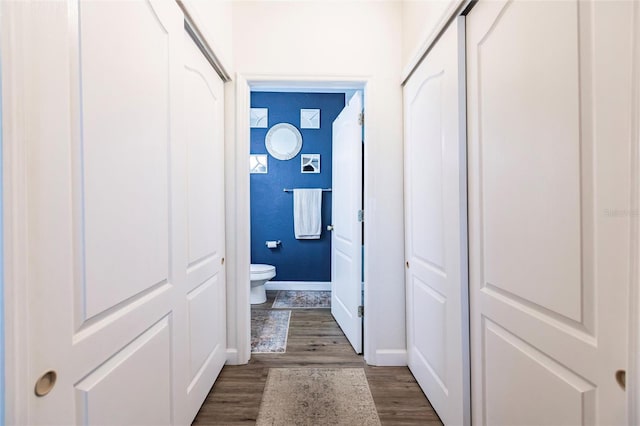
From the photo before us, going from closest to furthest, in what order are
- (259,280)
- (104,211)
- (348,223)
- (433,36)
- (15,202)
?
(15,202)
(104,211)
(433,36)
(348,223)
(259,280)

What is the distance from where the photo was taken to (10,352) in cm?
55

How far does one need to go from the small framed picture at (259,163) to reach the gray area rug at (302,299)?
160 cm

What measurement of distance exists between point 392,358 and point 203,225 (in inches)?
60.2

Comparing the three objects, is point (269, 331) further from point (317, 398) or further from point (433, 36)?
point (433, 36)


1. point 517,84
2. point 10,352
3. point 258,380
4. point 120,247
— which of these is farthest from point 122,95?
point 258,380

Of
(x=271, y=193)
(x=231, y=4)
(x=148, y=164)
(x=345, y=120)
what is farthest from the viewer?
(x=271, y=193)

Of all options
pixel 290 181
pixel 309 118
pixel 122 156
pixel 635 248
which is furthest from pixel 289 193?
pixel 635 248

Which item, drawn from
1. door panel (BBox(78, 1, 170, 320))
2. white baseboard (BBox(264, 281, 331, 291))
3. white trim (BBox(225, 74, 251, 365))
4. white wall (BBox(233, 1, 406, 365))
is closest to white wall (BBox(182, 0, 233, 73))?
white wall (BBox(233, 1, 406, 365))

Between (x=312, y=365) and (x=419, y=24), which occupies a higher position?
(x=419, y=24)

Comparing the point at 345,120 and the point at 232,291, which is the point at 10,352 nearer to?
the point at 232,291

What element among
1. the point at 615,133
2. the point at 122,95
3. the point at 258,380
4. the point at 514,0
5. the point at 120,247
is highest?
the point at 514,0

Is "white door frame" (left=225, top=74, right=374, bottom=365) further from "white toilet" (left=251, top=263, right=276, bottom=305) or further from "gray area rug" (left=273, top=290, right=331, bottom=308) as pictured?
"gray area rug" (left=273, top=290, right=331, bottom=308)

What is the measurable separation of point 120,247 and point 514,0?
147 cm

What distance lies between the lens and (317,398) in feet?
5.69
